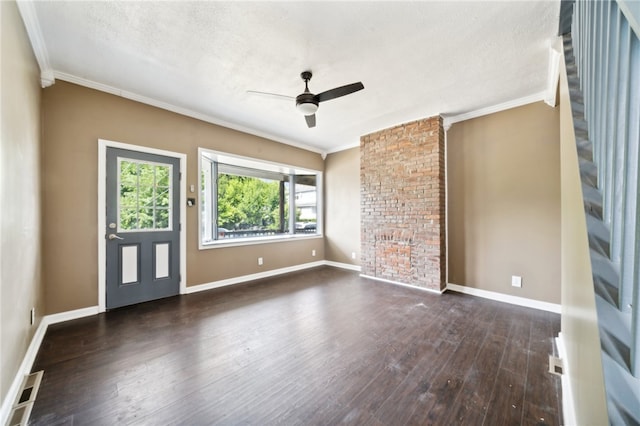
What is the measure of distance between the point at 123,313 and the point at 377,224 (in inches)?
157

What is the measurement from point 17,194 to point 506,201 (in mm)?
5164

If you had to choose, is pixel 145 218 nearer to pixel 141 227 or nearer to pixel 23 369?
pixel 141 227

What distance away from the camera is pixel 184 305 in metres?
3.37

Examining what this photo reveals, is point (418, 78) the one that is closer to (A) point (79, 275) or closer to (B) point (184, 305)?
(B) point (184, 305)

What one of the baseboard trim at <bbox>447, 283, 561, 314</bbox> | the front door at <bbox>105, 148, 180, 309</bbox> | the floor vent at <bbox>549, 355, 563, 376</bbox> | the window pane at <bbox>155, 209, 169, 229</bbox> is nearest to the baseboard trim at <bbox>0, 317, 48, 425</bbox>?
the front door at <bbox>105, 148, 180, 309</bbox>

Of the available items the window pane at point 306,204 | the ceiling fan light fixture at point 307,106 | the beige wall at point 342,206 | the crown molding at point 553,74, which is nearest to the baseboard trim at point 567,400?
the crown molding at point 553,74

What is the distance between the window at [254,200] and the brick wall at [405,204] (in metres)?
1.64

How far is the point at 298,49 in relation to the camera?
2.39 m

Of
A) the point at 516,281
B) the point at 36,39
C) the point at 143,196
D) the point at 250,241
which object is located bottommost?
the point at 516,281

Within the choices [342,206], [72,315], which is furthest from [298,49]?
[72,315]

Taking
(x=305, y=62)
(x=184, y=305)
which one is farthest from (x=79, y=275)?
(x=305, y=62)

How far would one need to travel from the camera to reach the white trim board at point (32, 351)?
1.55 m

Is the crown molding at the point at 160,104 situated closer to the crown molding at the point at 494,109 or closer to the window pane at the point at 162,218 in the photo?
the window pane at the point at 162,218

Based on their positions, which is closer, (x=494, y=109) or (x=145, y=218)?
(x=145, y=218)
